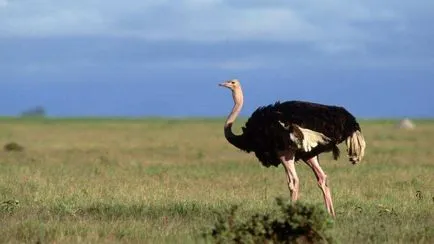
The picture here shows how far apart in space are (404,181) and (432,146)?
19.6m

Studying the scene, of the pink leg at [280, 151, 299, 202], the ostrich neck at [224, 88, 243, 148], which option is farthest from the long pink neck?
the pink leg at [280, 151, 299, 202]

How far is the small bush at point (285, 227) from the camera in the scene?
8.84 m

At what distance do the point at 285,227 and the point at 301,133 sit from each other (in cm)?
337

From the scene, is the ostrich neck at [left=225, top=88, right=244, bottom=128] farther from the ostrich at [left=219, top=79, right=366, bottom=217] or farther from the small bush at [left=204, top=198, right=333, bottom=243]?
the small bush at [left=204, top=198, right=333, bottom=243]

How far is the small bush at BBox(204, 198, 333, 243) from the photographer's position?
884cm

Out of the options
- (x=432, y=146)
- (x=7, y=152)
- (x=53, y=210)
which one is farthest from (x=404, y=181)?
(x=432, y=146)

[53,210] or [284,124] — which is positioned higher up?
[284,124]

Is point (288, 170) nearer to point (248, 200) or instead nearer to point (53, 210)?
point (248, 200)

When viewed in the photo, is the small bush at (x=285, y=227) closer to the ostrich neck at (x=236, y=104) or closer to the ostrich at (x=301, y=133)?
the ostrich at (x=301, y=133)

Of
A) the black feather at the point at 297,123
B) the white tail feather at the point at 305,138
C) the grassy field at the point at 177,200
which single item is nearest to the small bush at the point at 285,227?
the grassy field at the point at 177,200

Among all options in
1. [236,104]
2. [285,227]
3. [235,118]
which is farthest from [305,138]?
[285,227]

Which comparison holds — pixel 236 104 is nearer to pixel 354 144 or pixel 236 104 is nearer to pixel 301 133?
pixel 301 133

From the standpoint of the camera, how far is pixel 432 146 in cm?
3691

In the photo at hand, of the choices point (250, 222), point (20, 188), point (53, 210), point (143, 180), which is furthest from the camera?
point (143, 180)
